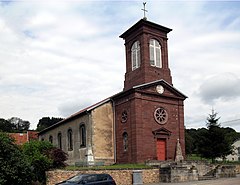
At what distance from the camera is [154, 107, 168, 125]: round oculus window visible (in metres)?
35.0

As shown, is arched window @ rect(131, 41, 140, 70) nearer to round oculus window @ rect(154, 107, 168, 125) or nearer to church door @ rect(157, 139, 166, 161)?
round oculus window @ rect(154, 107, 168, 125)

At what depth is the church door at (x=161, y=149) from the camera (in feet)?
113

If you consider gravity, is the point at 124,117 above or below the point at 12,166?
above

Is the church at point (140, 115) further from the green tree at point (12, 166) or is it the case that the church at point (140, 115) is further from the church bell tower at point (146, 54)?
the green tree at point (12, 166)

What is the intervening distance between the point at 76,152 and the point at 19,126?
98143 millimetres

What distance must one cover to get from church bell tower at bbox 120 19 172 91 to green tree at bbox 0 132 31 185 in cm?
1643

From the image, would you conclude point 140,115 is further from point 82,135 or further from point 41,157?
point 41,157

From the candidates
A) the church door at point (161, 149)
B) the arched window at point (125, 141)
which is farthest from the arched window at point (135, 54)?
the church door at point (161, 149)

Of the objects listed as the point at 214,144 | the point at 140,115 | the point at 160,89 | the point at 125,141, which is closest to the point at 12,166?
the point at 140,115

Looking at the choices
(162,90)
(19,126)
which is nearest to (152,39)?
(162,90)

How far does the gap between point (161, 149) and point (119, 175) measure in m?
9.17

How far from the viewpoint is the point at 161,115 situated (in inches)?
1395

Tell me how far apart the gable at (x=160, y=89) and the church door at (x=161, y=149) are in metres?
4.73

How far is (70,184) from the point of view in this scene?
60.0ft
